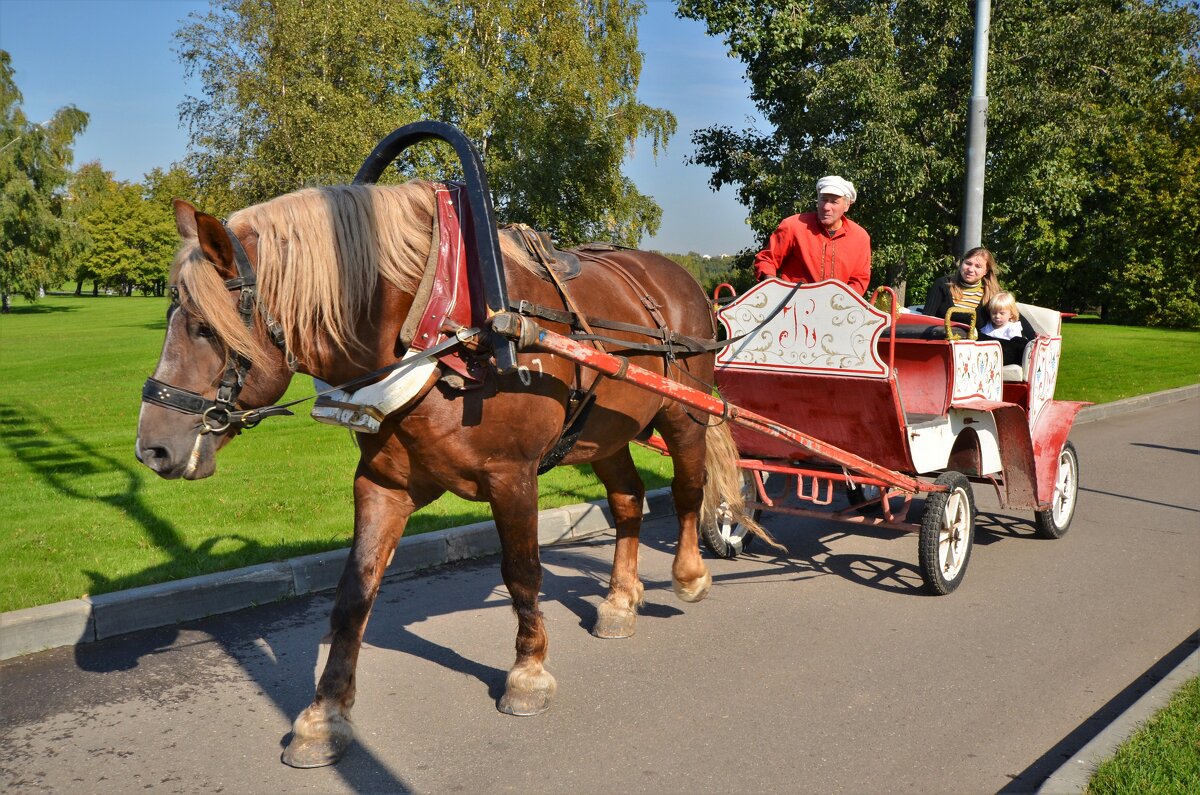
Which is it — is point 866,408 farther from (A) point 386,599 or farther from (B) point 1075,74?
(B) point 1075,74

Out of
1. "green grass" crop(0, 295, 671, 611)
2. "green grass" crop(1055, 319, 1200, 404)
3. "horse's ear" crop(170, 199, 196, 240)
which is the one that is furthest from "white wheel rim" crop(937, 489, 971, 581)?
"green grass" crop(1055, 319, 1200, 404)

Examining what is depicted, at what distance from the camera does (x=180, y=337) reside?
305 cm

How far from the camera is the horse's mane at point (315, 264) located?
3.00 meters

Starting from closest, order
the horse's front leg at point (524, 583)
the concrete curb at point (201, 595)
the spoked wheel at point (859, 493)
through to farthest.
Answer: the horse's front leg at point (524, 583)
the concrete curb at point (201, 595)
the spoked wheel at point (859, 493)

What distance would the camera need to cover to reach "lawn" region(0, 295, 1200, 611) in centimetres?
545

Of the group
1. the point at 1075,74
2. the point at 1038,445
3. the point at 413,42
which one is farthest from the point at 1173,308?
the point at 1038,445

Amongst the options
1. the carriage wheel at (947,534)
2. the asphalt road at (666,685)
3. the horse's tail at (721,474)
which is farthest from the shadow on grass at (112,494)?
the carriage wheel at (947,534)

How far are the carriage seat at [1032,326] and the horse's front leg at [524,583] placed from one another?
3881 mm

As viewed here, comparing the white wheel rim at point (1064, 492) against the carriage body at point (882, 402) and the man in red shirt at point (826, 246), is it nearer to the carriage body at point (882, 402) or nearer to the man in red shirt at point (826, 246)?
the carriage body at point (882, 402)

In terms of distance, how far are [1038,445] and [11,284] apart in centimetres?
5171

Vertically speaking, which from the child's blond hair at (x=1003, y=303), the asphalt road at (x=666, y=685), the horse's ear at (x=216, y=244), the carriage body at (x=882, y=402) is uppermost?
the horse's ear at (x=216, y=244)

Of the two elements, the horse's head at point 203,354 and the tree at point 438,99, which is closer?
the horse's head at point 203,354

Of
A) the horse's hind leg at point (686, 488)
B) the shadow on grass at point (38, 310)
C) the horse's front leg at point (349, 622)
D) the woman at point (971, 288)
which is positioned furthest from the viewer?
the shadow on grass at point (38, 310)

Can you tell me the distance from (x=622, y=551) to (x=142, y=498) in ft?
13.5
